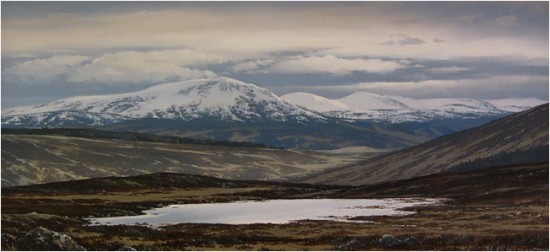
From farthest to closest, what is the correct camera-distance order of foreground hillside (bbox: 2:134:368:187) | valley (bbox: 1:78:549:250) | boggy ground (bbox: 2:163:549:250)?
foreground hillside (bbox: 2:134:368:187), valley (bbox: 1:78:549:250), boggy ground (bbox: 2:163:549:250)

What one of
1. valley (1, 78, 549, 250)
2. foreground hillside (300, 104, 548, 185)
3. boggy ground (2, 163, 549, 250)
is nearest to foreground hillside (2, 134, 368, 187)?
valley (1, 78, 549, 250)

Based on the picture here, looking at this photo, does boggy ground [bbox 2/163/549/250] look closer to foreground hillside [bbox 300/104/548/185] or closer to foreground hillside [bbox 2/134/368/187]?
foreground hillside [bbox 300/104/548/185]

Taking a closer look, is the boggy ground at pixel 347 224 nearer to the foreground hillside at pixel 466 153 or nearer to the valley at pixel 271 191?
the valley at pixel 271 191

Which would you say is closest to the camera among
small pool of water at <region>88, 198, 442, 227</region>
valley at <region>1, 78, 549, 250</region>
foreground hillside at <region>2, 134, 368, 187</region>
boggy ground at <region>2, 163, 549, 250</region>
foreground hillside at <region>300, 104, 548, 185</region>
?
boggy ground at <region>2, 163, 549, 250</region>

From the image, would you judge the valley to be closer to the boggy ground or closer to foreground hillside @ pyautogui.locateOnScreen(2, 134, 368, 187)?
the boggy ground

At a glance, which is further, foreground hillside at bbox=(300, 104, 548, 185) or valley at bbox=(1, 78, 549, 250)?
foreground hillside at bbox=(300, 104, 548, 185)

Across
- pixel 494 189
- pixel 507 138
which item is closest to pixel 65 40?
pixel 494 189

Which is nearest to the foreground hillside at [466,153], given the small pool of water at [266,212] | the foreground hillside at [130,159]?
the foreground hillside at [130,159]
